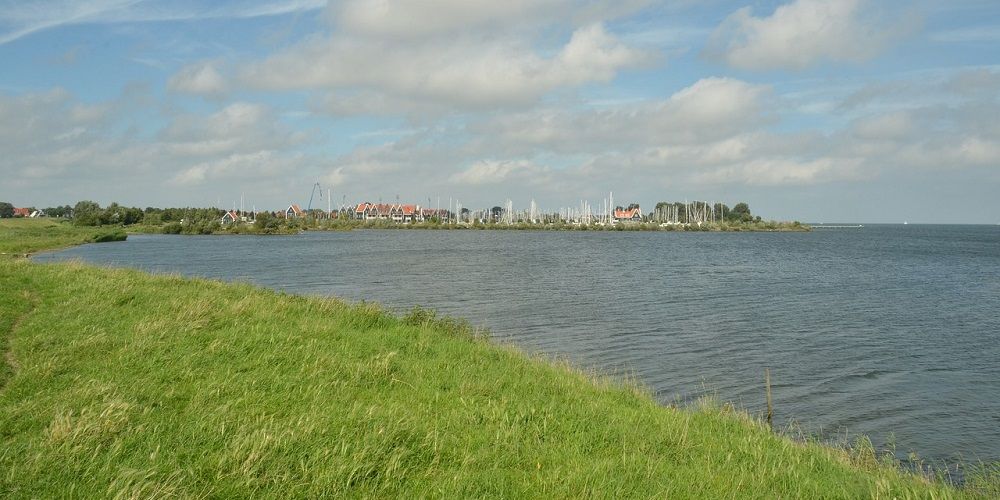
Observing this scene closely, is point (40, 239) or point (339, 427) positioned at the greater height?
point (40, 239)

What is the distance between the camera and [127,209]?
6560 inches

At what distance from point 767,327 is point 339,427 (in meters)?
24.6

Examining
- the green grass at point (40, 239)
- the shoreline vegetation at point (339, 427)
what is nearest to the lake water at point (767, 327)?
the shoreline vegetation at point (339, 427)

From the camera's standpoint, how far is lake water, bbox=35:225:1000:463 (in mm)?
17250

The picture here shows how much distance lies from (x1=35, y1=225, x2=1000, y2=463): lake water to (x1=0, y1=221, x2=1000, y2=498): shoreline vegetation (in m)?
4.33

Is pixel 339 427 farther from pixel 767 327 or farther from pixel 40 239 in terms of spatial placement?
pixel 40 239

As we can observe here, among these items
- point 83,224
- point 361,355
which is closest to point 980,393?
point 361,355

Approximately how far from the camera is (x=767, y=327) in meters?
29.2

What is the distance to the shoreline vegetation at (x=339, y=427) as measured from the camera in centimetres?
764

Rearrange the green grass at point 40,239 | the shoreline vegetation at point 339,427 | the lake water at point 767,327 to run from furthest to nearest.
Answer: the green grass at point 40,239
the lake water at point 767,327
the shoreline vegetation at point 339,427

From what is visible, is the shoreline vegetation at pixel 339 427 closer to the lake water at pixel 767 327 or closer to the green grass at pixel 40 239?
the lake water at pixel 767 327

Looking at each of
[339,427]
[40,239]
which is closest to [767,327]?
[339,427]

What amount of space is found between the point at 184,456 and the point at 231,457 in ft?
2.22

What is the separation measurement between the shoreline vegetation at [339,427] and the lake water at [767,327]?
4332mm
